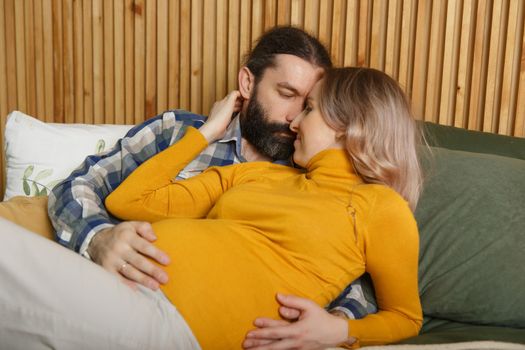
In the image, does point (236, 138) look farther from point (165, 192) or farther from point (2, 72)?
point (2, 72)

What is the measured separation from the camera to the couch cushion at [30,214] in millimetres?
1399

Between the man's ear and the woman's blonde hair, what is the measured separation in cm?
41

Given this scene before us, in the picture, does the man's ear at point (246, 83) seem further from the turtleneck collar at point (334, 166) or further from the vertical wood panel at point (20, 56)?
the vertical wood panel at point (20, 56)

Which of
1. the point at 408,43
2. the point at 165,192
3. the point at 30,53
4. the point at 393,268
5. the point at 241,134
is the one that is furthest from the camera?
the point at 30,53

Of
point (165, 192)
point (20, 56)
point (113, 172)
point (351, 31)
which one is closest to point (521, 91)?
point (351, 31)

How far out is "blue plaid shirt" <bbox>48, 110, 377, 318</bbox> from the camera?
1.30 meters

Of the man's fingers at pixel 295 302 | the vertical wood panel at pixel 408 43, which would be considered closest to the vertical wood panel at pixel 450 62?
the vertical wood panel at pixel 408 43

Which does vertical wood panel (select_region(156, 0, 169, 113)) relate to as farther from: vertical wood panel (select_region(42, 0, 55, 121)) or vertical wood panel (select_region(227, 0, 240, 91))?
vertical wood panel (select_region(42, 0, 55, 121))

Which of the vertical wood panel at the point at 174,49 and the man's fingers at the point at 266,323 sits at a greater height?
the vertical wood panel at the point at 174,49

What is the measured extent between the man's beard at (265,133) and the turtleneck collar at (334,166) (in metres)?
0.28

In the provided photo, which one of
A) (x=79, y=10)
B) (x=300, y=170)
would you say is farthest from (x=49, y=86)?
(x=300, y=170)

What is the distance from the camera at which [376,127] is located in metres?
1.24

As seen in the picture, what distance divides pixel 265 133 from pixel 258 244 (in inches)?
19.4

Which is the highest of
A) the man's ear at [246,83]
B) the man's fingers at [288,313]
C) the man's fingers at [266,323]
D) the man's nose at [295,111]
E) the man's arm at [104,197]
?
the man's ear at [246,83]
